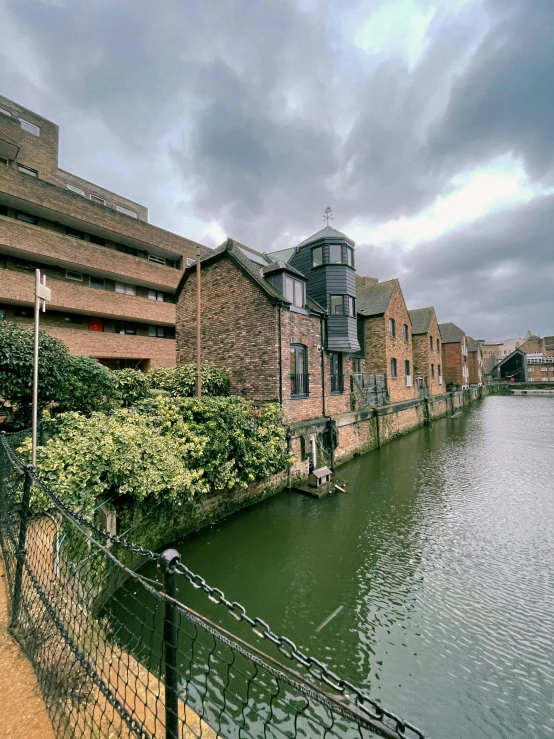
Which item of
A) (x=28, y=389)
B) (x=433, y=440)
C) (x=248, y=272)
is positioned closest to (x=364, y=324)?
(x=433, y=440)

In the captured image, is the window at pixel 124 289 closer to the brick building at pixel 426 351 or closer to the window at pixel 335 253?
the window at pixel 335 253

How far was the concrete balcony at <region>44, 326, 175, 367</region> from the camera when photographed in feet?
56.5

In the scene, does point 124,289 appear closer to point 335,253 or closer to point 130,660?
point 335,253

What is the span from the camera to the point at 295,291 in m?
13.4

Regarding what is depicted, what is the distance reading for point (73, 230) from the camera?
64.6 feet

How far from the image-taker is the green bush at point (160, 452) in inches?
222

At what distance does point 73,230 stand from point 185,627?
21472 mm

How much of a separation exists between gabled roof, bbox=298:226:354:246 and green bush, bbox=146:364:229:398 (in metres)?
8.16

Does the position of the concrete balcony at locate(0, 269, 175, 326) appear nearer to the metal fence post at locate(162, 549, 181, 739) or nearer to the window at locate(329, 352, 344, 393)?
the window at locate(329, 352, 344, 393)

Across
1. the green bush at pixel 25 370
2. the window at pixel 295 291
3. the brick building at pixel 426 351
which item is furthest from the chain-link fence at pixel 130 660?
the brick building at pixel 426 351

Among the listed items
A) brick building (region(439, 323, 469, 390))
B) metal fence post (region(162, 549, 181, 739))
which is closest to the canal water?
metal fence post (region(162, 549, 181, 739))

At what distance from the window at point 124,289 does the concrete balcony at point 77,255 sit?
1.19 feet

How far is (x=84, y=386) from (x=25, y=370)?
1.28m

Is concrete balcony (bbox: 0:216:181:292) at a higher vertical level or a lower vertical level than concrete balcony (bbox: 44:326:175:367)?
higher
